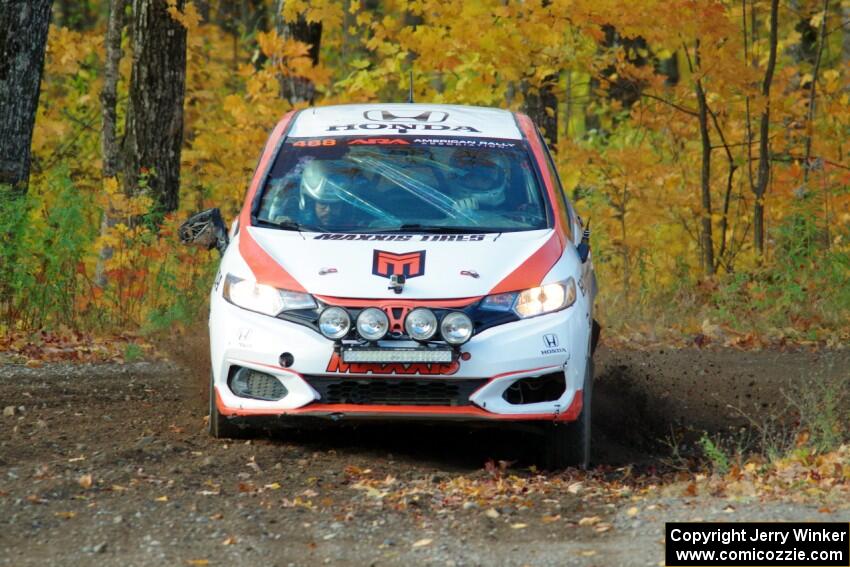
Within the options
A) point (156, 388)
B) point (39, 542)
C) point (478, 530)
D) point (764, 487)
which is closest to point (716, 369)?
point (156, 388)

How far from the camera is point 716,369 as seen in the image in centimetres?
1146

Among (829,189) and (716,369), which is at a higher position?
(829,189)

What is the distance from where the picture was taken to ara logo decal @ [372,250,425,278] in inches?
279

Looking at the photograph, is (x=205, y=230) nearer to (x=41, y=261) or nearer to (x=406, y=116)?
(x=406, y=116)

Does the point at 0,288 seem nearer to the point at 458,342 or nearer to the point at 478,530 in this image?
the point at 458,342

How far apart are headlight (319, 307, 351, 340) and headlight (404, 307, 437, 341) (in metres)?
0.30

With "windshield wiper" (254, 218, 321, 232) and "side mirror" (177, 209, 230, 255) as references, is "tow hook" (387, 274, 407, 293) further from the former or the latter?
"side mirror" (177, 209, 230, 255)

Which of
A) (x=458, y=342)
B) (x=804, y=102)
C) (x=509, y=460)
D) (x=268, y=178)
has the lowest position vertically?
(x=509, y=460)

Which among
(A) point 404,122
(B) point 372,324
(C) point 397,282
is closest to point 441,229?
(C) point 397,282

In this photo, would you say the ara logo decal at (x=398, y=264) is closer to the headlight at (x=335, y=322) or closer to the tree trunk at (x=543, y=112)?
the headlight at (x=335, y=322)

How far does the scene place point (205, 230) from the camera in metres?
8.30

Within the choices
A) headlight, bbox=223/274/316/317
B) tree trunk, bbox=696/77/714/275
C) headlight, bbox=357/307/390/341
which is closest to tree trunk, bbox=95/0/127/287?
tree trunk, bbox=696/77/714/275

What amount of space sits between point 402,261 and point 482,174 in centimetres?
129

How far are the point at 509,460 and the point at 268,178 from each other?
2146 millimetres
